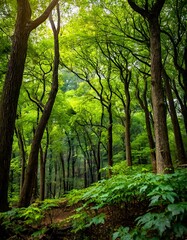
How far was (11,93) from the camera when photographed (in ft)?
17.1

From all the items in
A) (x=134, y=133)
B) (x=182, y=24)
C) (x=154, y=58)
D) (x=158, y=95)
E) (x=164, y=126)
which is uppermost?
(x=182, y=24)

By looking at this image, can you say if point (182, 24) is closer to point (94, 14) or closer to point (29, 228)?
point (94, 14)

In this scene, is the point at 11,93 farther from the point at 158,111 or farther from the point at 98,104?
the point at 98,104

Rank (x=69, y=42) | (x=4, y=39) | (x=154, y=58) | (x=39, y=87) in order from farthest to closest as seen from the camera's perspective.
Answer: (x=39, y=87) < (x=69, y=42) < (x=4, y=39) < (x=154, y=58)

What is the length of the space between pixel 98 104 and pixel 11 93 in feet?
53.6

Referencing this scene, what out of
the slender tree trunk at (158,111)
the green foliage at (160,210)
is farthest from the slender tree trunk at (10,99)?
the slender tree trunk at (158,111)

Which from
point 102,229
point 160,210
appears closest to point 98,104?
point 102,229

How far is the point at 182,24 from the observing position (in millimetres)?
11500

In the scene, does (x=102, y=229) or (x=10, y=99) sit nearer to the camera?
(x=102, y=229)

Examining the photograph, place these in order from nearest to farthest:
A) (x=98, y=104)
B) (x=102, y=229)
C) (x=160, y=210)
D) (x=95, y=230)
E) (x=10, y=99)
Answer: (x=160, y=210)
(x=95, y=230)
(x=102, y=229)
(x=10, y=99)
(x=98, y=104)

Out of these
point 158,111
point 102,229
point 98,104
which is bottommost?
point 102,229

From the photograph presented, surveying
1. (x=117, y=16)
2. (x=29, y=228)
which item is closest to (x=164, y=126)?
(x=29, y=228)

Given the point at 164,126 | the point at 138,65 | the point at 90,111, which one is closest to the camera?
the point at 164,126

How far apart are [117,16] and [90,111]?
11706 millimetres
